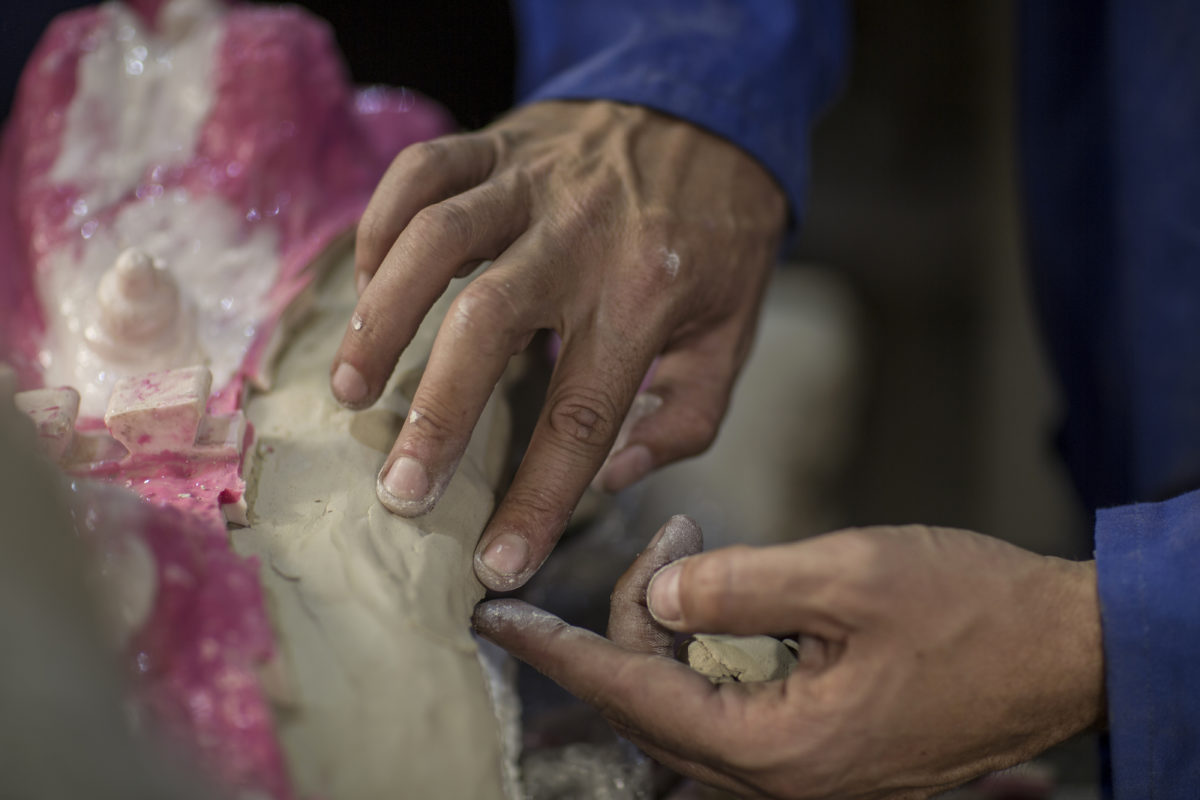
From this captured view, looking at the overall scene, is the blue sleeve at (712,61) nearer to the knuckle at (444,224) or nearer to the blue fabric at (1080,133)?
the blue fabric at (1080,133)

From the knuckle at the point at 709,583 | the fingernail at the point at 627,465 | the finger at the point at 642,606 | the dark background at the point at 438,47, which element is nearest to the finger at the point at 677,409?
the fingernail at the point at 627,465

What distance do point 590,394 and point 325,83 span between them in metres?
0.53

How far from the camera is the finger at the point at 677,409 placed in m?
1.02

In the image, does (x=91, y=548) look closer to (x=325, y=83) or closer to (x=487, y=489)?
(x=487, y=489)

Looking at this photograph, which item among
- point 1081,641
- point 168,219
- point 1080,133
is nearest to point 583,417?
point 1081,641

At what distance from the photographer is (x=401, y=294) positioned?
0.81 m

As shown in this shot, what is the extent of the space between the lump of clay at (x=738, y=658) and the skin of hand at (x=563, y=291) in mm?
160

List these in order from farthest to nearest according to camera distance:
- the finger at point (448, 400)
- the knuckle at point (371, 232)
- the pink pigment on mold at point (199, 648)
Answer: the knuckle at point (371, 232) → the finger at point (448, 400) → the pink pigment on mold at point (199, 648)

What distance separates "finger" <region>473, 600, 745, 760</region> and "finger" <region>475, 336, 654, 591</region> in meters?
0.07

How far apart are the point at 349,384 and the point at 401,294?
0.09m

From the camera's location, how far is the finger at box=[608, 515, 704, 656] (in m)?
0.76

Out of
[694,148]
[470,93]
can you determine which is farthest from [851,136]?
[694,148]

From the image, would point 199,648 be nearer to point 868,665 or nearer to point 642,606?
point 642,606

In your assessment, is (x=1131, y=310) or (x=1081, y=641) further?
(x=1131, y=310)
